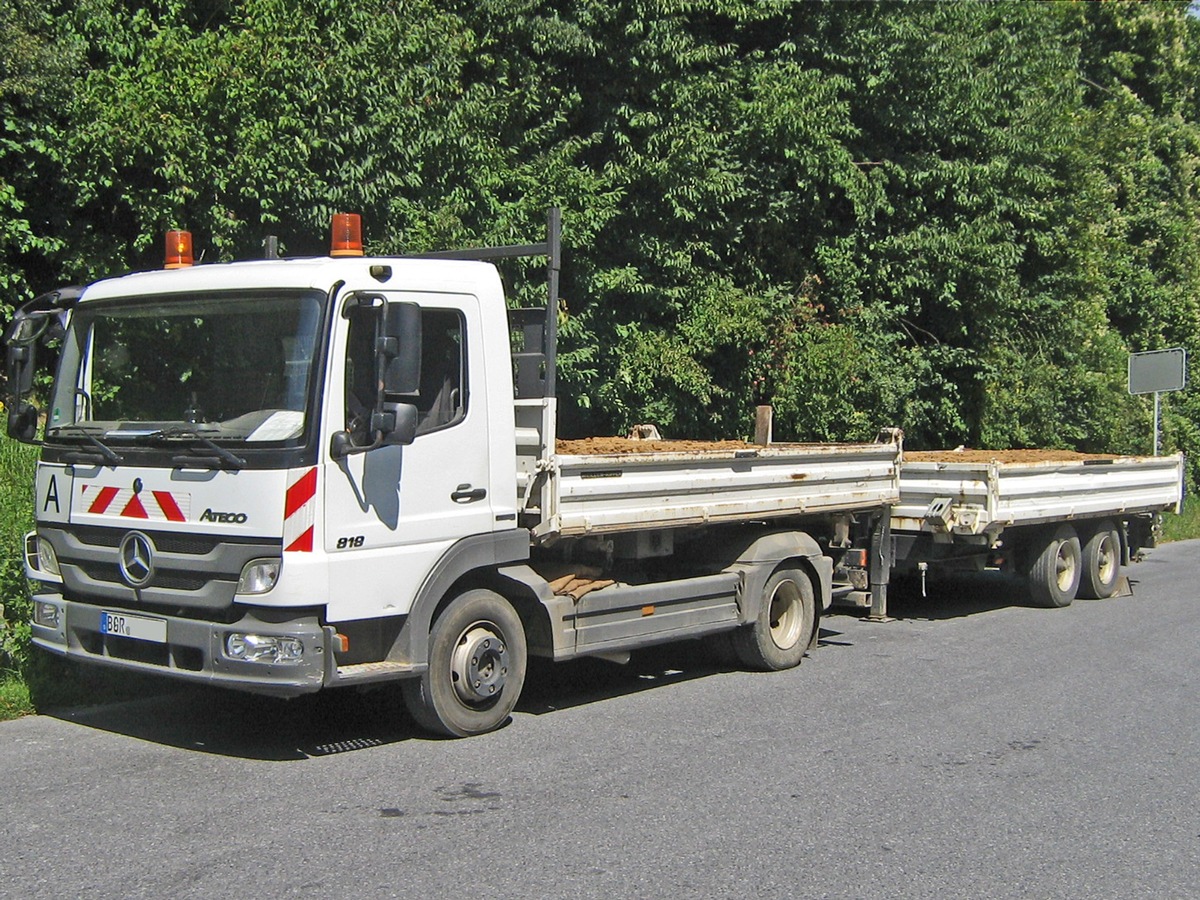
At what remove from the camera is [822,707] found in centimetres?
848

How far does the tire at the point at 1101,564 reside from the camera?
14.3 meters

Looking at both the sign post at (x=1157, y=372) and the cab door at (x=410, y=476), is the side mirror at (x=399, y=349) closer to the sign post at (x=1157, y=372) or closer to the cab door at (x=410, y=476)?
the cab door at (x=410, y=476)

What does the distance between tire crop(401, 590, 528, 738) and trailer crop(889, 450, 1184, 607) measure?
4.89 meters

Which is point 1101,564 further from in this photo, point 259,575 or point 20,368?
point 20,368

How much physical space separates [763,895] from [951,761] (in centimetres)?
245

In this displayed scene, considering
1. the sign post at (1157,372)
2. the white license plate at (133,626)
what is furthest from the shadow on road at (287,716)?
the sign post at (1157,372)

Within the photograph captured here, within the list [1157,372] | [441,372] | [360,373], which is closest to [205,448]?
[360,373]

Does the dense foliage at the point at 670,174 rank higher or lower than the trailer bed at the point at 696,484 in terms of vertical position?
higher

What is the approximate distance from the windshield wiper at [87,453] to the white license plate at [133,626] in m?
0.81

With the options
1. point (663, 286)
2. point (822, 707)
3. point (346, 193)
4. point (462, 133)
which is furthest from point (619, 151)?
point (822, 707)

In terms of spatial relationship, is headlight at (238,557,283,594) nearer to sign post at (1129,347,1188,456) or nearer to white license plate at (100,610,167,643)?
white license plate at (100,610,167,643)

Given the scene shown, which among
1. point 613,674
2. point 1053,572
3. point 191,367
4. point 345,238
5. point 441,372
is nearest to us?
point 191,367

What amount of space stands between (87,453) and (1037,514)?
9317 mm

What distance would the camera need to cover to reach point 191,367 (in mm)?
6988
